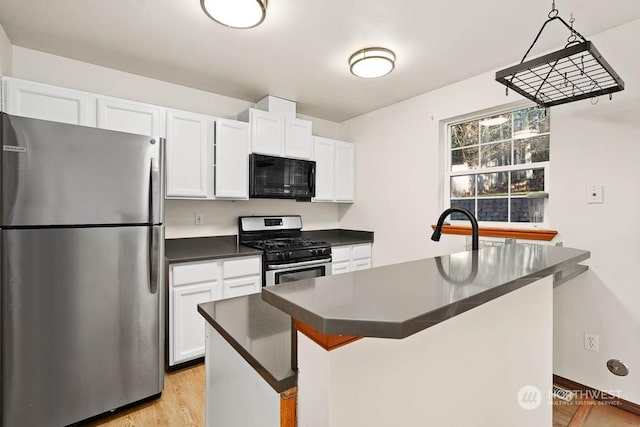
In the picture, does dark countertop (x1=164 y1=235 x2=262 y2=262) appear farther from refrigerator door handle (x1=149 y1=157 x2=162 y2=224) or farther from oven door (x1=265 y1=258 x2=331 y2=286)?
refrigerator door handle (x1=149 y1=157 x2=162 y2=224)

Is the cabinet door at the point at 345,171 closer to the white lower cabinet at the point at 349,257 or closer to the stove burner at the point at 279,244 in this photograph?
the white lower cabinet at the point at 349,257

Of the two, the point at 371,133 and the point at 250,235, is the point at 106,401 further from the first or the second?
the point at 371,133

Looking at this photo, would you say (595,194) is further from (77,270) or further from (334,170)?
(77,270)

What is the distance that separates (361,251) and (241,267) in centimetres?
146

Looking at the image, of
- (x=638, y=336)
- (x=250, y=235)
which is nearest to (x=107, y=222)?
(x=250, y=235)

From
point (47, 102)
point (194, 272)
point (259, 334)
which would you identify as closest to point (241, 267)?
point (194, 272)

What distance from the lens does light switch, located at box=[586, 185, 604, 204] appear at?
203cm

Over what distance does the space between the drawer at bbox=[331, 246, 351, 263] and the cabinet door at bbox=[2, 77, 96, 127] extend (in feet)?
7.66

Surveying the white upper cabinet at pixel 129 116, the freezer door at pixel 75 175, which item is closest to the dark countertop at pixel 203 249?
the freezer door at pixel 75 175

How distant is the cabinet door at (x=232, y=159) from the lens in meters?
2.78

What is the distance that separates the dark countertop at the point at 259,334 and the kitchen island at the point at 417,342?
45mm

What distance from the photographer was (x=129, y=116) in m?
2.35

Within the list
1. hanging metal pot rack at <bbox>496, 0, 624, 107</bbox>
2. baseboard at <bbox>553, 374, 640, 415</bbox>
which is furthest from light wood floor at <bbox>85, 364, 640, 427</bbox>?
hanging metal pot rack at <bbox>496, 0, 624, 107</bbox>

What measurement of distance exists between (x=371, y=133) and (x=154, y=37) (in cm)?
235
